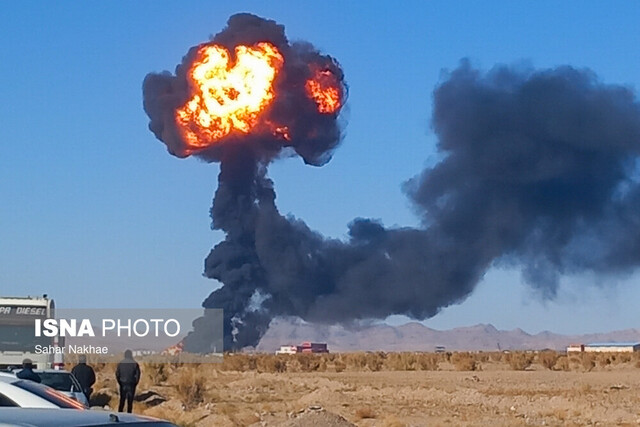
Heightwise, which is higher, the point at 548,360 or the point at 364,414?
the point at 548,360

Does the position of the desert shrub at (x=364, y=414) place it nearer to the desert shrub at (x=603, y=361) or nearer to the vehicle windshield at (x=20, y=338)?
the vehicle windshield at (x=20, y=338)

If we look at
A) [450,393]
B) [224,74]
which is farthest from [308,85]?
[450,393]

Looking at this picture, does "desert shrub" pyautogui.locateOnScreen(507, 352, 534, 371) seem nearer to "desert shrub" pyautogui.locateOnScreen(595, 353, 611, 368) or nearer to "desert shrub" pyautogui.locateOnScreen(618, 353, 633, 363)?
"desert shrub" pyautogui.locateOnScreen(595, 353, 611, 368)

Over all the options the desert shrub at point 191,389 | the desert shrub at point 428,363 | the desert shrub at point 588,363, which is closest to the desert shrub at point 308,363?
the desert shrub at point 428,363

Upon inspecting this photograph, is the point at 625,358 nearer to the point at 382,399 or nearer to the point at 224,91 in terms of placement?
the point at 224,91

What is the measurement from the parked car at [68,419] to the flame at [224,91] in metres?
43.5

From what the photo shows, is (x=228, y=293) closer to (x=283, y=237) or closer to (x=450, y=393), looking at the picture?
(x=283, y=237)

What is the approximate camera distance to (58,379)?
70.3ft

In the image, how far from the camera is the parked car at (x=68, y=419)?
511cm

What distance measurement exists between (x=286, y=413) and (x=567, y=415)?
7135 mm

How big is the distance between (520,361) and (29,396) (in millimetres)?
60655

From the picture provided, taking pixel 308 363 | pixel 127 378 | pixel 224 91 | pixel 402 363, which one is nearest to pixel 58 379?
pixel 127 378

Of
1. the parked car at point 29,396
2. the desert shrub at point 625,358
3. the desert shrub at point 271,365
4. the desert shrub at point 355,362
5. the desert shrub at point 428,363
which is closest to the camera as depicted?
the parked car at point 29,396

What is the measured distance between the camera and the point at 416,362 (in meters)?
71.4
